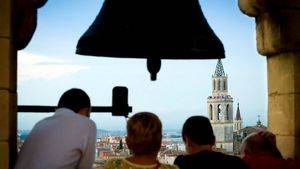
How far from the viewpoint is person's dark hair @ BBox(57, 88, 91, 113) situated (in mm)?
2668

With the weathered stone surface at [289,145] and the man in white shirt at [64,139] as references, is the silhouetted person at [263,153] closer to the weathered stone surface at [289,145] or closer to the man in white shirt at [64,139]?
the weathered stone surface at [289,145]

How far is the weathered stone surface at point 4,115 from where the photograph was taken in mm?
2363

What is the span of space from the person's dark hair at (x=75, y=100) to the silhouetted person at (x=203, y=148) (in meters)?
0.46

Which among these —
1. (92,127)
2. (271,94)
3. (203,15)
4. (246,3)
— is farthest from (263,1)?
(92,127)

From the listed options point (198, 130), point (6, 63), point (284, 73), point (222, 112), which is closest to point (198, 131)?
point (198, 130)

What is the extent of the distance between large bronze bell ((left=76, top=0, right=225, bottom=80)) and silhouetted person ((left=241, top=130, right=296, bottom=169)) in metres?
0.47

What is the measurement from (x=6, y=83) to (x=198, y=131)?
85cm

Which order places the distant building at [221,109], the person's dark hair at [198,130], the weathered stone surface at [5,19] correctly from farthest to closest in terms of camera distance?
the distant building at [221,109], the person's dark hair at [198,130], the weathered stone surface at [5,19]

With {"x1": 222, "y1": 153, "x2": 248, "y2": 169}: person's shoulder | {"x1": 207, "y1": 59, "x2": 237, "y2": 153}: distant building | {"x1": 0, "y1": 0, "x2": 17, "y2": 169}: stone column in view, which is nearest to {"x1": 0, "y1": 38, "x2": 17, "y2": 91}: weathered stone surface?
{"x1": 0, "y1": 0, "x2": 17, "y2": 169}: stone column

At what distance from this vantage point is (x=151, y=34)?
302cm

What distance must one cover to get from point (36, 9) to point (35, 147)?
0.65 metres

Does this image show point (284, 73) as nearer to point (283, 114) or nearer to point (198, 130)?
point (283, 114)

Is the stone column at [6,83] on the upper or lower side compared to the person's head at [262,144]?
upper

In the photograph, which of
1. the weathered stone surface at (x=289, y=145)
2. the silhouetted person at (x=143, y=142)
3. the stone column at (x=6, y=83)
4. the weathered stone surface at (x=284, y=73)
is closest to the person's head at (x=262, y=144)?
the weathered stone surface at (x=289, y=145)
